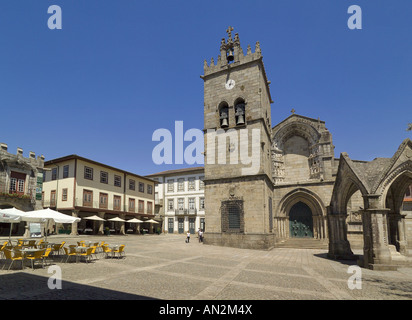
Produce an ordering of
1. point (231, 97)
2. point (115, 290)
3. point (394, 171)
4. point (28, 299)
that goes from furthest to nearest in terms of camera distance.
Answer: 1. point (231, 97)
2. point (394, 171)
3. point (115, 290)
4. point (28, 299)

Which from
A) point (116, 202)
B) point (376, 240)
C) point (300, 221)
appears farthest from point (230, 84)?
point (116, 202)

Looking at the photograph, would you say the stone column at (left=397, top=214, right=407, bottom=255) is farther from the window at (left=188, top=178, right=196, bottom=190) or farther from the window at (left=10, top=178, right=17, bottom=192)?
the window at (left=188, top=178, right=196, bottom=190)

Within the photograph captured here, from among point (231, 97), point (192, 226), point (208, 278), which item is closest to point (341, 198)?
point (208, 278)

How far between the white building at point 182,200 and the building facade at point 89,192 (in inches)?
359

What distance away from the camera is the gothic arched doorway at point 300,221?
2295cm

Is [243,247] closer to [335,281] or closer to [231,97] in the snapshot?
[335,281]

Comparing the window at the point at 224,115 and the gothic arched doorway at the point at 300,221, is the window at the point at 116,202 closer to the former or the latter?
the window at the point at 224,115

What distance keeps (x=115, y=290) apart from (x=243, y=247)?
Result: 1315 centimetres

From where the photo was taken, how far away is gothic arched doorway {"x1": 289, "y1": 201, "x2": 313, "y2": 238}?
904 inches

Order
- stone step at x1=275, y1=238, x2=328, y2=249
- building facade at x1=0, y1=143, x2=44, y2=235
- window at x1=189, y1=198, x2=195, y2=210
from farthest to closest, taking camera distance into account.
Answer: window at x1=189, y1=198, x2=195, y2=210 → building facade at x1=0, y1=143, x2=44, y2=235 → stone step at x1=275, y1=238, x2=328, y2=249

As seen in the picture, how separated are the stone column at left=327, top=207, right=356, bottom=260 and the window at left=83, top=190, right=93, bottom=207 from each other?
27.9 metres

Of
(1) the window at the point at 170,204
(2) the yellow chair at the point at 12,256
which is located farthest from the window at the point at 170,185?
(2) the yellow chair at the point at 12,256

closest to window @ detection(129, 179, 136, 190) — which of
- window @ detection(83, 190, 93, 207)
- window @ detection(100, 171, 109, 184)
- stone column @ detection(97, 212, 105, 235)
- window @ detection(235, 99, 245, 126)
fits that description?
window @ detection(100, 171, 109, 184)
